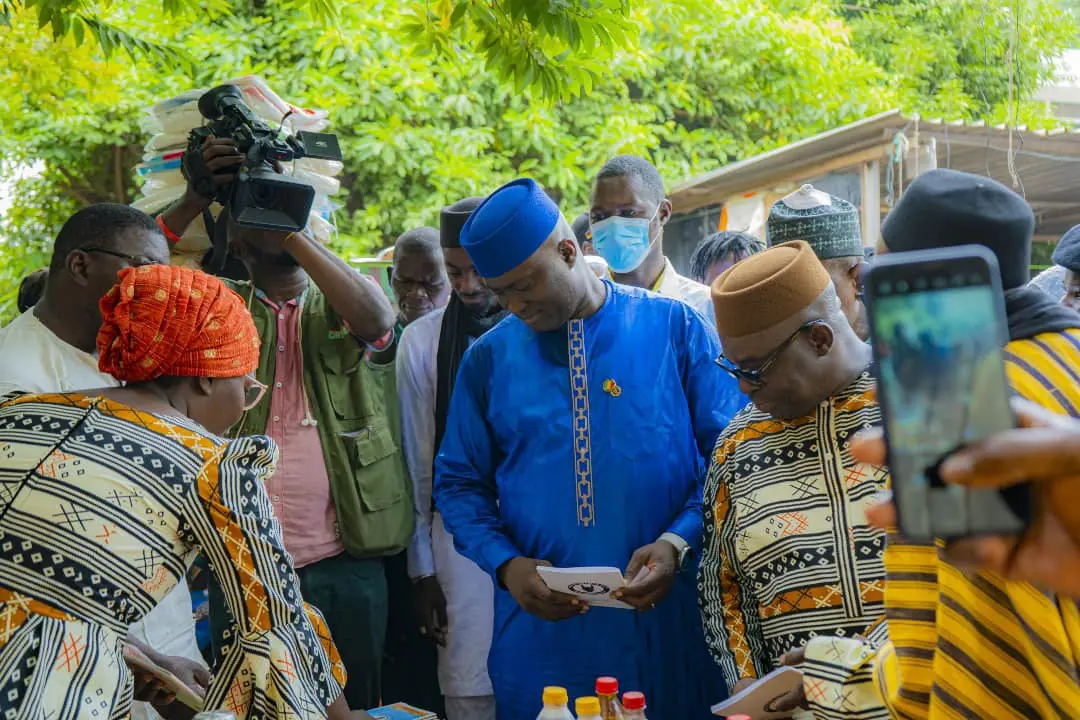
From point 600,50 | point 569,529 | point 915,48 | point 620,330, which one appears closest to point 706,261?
point 600,50

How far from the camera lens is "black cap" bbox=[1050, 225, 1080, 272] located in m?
3.99

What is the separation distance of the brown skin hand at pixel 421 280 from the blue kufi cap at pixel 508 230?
154cm

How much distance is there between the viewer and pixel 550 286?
299 centimetres

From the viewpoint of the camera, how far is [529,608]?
283 centimetres

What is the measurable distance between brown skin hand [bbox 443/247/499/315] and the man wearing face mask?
0.64 m

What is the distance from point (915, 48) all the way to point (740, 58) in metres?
2.61

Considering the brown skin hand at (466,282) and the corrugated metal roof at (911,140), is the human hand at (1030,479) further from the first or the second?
the corrugated metal roof at (911,140)

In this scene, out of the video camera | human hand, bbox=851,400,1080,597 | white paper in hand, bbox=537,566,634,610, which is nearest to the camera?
human hand, bbox=851,400,1080,597

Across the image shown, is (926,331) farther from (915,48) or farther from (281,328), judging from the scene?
(915,48)

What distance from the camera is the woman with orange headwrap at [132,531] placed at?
2.07 meters

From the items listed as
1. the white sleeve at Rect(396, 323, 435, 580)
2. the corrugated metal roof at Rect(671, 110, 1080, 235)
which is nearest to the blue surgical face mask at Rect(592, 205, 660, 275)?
the white sleeve at Rect(396, 323, 435, 580)

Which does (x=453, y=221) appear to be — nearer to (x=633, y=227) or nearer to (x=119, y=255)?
(x=633, y=227)

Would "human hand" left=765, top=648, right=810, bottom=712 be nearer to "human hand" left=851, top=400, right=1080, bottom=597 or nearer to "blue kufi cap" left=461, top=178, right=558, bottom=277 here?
"human hand" left=851, top=400, right=1080, bottom=597

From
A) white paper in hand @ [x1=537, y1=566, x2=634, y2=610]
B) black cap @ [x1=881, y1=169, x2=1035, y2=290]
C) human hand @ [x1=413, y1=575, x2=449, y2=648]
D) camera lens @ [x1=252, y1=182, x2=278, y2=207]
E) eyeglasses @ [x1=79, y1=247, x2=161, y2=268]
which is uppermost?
black cap @ [x1=881, y1=169, x2=1035, y2=290]
